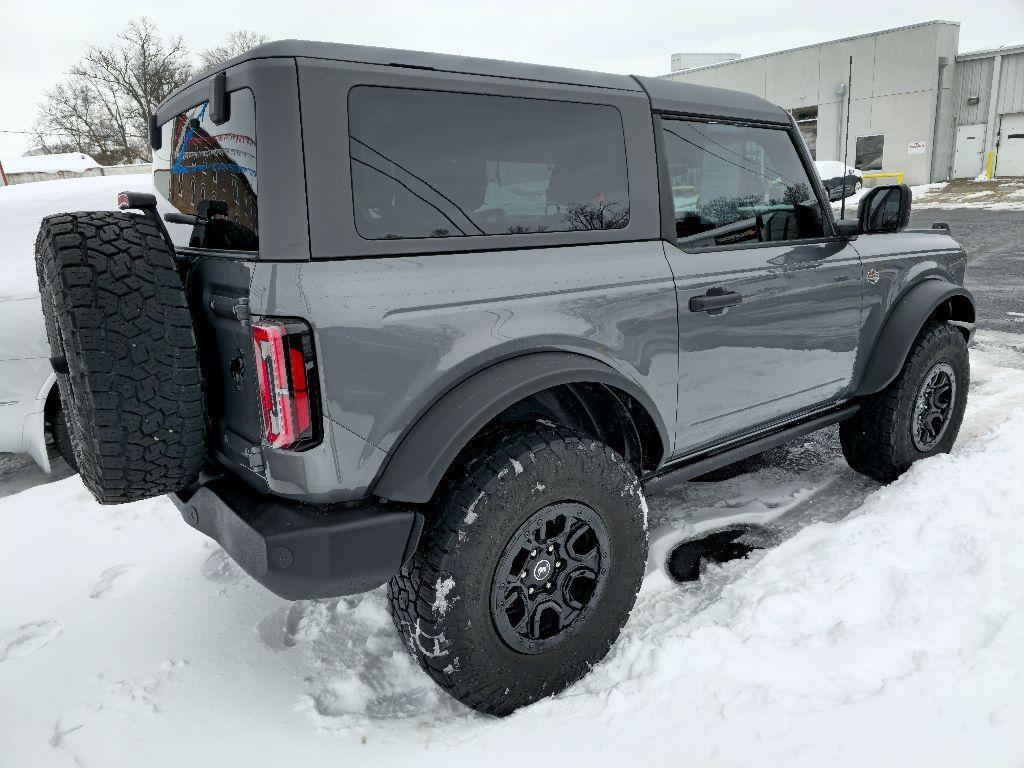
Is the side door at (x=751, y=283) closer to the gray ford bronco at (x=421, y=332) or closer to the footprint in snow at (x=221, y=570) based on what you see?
the gray ford bronco at (x=421, y=332)

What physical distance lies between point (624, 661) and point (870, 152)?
31.9 metres

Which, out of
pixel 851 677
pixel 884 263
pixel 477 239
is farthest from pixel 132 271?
pixel 884 263

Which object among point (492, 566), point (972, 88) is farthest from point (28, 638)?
point (972, 88)

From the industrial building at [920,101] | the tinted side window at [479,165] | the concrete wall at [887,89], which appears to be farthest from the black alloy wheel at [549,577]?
the concrete wall at [887,89]

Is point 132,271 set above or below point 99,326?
above

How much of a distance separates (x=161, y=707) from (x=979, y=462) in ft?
12.3

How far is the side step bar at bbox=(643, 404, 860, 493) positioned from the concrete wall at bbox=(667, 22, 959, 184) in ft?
93.0

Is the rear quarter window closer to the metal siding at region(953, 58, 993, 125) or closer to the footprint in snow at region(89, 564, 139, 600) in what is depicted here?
the footprint in snow at region(89, 564, 139, 600)

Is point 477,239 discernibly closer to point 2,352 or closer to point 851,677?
point 851,677

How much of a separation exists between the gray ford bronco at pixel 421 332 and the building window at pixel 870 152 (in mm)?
30433

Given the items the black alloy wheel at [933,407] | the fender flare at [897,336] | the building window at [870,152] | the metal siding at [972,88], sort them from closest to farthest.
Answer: the fender flare at [897,336]
the black alloy wheel at [933,407]
the metal siding at [972,88]
the building window at [870,152]

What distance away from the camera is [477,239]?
2.04m

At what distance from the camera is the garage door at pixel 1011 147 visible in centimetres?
2697

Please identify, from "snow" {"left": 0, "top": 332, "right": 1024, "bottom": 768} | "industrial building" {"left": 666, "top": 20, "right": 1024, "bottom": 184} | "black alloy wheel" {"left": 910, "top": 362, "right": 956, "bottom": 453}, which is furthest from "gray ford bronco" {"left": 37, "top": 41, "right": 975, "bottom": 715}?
"industrial building" {"left": 666, "top": 20, "right": 1024, "bottom": 184}
